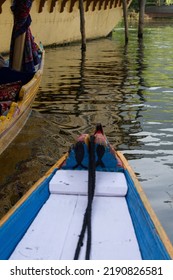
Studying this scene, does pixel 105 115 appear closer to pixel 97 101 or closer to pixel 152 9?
pixel 97 101

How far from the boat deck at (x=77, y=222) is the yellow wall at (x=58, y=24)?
14.5 meters

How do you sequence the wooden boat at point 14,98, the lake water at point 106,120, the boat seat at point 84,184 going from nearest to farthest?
the boat seat at point 84,184
the lake water at point 106,120
the wooden boat at point 14,98

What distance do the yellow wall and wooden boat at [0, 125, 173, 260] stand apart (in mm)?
14289

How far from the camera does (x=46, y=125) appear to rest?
8.67m

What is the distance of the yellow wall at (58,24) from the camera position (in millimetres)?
18359

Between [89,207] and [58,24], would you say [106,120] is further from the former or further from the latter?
[58,24]

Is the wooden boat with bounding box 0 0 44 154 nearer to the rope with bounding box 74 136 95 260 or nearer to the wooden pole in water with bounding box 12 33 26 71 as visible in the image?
the wooden pole in water with bounding box 12 33 26 71

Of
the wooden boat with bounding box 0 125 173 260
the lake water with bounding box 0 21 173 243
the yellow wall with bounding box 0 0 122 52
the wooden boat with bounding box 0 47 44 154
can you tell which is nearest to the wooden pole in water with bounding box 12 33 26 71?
the wooden boat with bounding box 0 47 44 154

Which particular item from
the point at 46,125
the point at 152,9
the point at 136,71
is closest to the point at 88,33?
the point at 136,71

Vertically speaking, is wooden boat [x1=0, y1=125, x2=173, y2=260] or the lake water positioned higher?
wooden boat [x1=0, y1=125, x2=173, y2=260]

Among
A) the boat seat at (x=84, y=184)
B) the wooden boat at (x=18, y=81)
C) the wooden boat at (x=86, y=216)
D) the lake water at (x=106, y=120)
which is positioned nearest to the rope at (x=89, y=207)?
the wooden boat at (x=86, y=216)

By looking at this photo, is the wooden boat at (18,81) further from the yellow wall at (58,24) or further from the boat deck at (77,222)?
the yellow wall at (58,24)

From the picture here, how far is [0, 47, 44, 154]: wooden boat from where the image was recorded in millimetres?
6297

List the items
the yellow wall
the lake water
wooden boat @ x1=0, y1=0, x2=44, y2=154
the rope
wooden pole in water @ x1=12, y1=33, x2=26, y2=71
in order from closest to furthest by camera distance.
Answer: the rope, the lake water, wooden boat @ x1=0, y1=0, x2=44, y2=154, wooden pole in water @ x1=12, y1=33, x2=26, y2=71, the yellow wall
